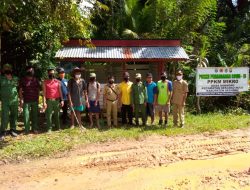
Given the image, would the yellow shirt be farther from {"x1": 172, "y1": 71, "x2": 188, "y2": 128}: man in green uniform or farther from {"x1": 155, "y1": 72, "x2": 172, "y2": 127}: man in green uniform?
{"x1": 172, "y1": 71, "x2": 188, "y2": 128}: man in green uniform

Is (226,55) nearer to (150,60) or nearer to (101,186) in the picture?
(150,60)

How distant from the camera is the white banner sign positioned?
13.9 metres

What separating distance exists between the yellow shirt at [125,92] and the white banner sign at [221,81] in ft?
10.6

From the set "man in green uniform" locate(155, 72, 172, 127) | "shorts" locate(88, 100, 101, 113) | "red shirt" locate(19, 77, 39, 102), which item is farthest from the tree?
"man in green uniform" locate(155, 72, 172, 127)

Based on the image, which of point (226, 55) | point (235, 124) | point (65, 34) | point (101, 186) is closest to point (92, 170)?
point (101, 186)

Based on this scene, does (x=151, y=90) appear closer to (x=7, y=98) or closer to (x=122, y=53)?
(x=122, y=53)

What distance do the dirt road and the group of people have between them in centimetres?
162

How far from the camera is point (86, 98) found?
1112 cm

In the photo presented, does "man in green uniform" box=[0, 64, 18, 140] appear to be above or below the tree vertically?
below

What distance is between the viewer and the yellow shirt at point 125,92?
11.5 m

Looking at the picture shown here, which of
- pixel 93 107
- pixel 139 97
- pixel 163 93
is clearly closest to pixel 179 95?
pixel 163 93

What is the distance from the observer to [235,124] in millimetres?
12234

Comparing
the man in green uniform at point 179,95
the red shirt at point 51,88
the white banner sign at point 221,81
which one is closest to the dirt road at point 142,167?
the man in green uniform at point 179,95

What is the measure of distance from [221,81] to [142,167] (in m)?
6.71
